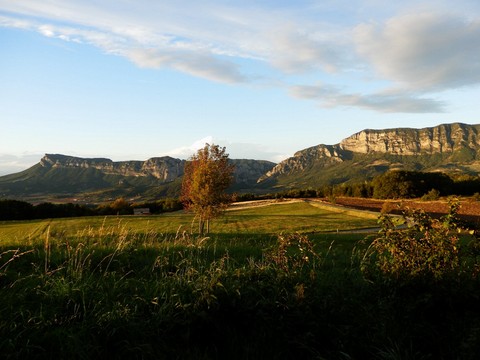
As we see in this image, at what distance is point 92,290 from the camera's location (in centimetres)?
645

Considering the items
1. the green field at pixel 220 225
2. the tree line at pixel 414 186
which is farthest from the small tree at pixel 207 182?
the tree line at pixel 414 186

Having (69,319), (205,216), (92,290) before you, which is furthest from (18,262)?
(205,216)

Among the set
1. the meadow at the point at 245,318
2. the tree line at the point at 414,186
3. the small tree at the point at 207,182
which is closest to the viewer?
the meadow at the point at 245,318

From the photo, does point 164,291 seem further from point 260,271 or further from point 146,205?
point 146,205

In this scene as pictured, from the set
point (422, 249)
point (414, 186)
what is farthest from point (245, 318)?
point (414, 186)

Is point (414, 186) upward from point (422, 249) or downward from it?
downward

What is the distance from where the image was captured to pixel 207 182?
3691cm

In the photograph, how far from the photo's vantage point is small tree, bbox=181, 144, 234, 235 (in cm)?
3662

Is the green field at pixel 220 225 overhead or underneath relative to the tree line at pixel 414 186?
underneath

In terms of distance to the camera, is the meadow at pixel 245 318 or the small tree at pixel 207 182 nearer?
the meadow at pixel 245 318

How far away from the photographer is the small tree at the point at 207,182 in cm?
3662

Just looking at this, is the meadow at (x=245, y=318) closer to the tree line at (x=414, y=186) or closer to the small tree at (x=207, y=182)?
the small tree at (x=207, y=182)

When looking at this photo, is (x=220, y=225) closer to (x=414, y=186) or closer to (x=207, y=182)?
(x=207, y=182)

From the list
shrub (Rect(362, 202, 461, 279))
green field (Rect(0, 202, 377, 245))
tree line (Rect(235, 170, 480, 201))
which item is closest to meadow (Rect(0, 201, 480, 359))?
shrub (Rect(362, 202, 461, 279))
